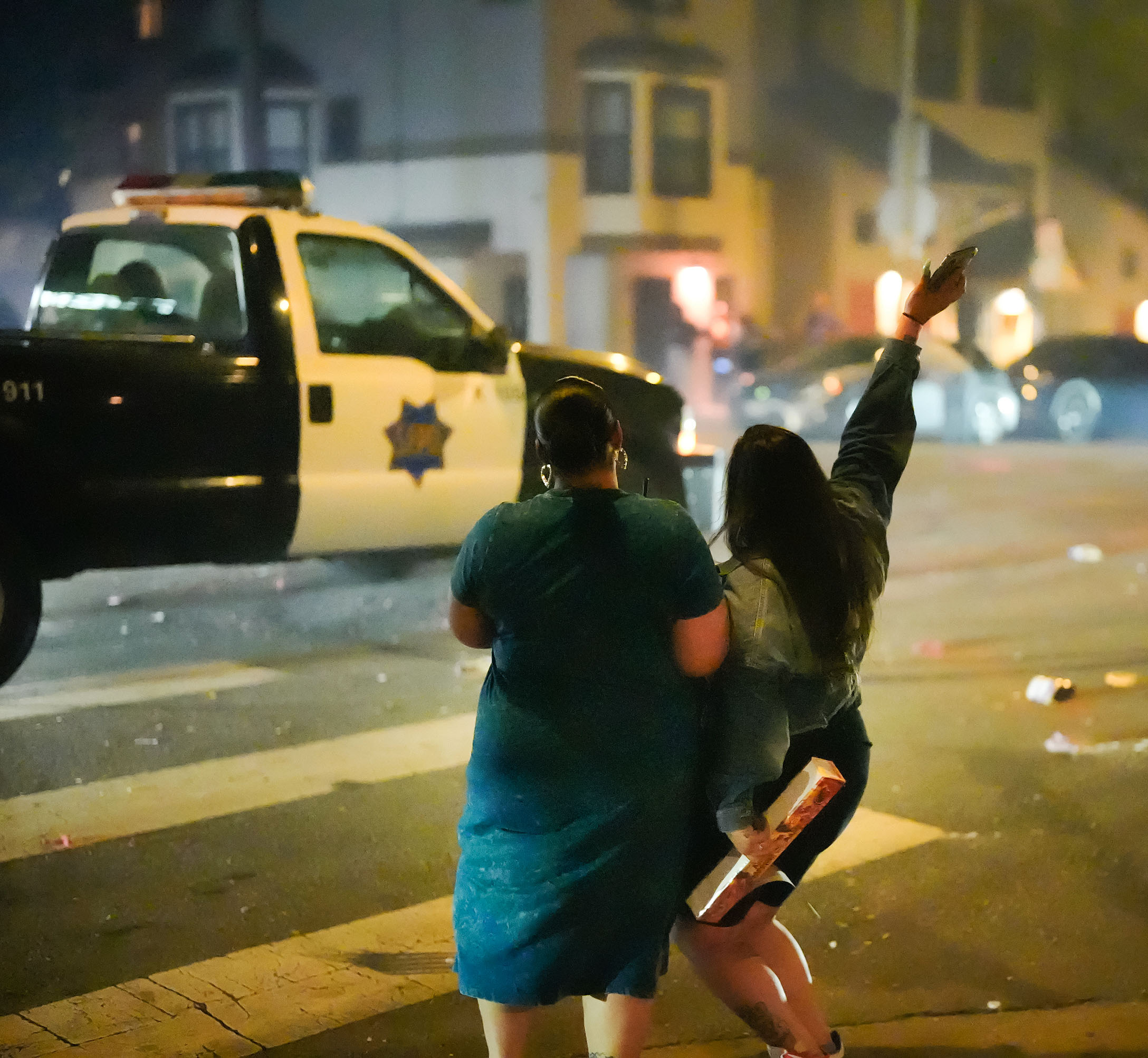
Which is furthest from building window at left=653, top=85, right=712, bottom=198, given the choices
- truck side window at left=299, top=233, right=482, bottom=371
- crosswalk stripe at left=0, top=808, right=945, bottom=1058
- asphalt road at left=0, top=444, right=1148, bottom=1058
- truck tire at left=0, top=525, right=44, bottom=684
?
crosswalk stripe at left=0, top=808, right=945, bottom=1058

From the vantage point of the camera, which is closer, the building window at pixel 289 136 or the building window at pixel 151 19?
the building window at pixel 289 136

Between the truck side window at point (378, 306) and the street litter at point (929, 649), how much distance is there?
2633 millimetres

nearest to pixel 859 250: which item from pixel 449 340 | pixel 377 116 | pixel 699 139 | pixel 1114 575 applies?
pixel 699 139

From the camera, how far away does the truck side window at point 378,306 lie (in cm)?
762

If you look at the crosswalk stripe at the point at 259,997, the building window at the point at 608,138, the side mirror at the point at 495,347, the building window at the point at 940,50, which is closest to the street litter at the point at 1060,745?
the crosswalk stripe at the point at 259,997

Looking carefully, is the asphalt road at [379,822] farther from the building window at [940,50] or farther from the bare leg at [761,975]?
the building window at [940,50]

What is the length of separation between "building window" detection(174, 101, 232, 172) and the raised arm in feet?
103

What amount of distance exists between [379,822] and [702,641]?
265 centimetres

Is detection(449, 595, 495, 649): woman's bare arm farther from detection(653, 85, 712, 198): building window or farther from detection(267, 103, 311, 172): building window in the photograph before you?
detection(267, 103, 311, 172): building window

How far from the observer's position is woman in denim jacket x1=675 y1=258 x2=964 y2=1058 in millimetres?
2918

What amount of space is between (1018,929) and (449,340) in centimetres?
447

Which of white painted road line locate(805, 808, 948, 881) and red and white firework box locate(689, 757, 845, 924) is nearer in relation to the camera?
red and white firework box locate(689, 757, 845, 924)

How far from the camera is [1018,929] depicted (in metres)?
4.37

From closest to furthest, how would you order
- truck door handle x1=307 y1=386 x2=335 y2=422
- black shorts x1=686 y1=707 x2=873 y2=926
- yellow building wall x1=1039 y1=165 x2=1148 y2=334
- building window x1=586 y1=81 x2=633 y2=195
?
black shorts x1=686 y1=707 x2=873 y2=926, truck door handle x1=307 y1=386 x2=335 y2=422, building window x1=586 y1=81 x2=633 y2=195, yellow building wall x1=1039 y1=165 x2=1148 y2=334
